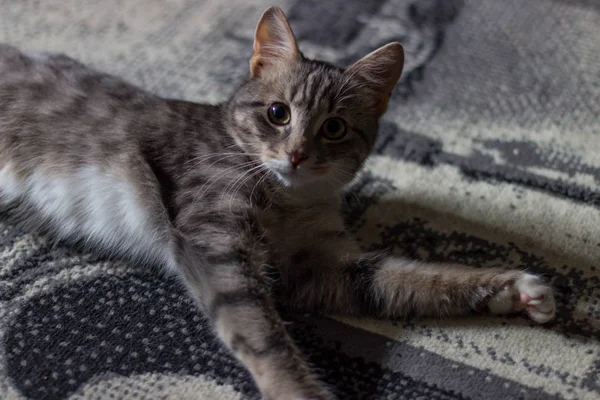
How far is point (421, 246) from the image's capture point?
1.41m

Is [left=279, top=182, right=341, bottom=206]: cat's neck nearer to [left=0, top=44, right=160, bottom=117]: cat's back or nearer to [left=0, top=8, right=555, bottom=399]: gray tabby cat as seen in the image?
[left=0, top=8, right=555, bottom=399]: gray tabby cat

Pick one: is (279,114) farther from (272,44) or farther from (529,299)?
(529,299)

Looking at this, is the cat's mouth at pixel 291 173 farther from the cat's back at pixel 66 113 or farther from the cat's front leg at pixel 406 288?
the cat's back at pixel 66 113

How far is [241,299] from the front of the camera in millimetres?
1108

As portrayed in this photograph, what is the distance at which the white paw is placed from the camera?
3.88ft

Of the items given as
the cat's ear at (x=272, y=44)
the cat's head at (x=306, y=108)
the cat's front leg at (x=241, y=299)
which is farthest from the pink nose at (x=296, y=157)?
the cat's ear at (x=272, y=44)

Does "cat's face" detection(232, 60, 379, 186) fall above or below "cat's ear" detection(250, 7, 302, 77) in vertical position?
below

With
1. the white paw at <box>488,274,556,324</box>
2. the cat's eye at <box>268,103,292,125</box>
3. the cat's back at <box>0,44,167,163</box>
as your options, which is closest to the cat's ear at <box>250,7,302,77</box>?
the cat's eye at <box>268,103,292,125</box>

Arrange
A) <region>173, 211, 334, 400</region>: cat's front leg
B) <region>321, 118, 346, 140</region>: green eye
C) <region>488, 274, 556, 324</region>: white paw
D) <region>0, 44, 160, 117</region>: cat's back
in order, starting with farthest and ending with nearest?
<region>0, 44, 160, 117</region>: cat's back, <region>321, 118, 346, 140</region>: green eye, <region>488, 274, 556, 324</region>: white paw, <region>173, 211, 334, 400</region>: cat's front leg

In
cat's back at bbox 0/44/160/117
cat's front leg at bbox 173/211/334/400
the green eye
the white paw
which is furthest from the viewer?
cat's back at bbox 0/44/160/117

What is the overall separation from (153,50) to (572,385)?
1.46 meters

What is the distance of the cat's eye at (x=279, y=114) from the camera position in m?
1.28

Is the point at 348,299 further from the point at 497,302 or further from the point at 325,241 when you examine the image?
the point at 497,302

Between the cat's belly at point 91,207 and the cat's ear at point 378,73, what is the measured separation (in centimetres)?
50
